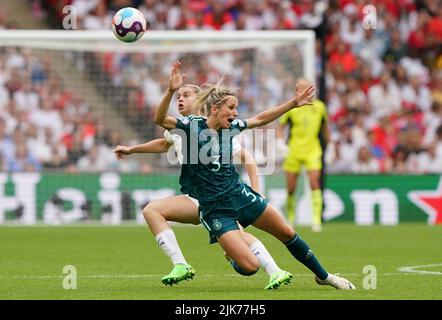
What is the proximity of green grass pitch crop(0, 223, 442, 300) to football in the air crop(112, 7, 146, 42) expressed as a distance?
2529 millimetres

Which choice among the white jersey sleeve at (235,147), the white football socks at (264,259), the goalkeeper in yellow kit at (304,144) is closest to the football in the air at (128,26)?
the white jersey sleeve at (235,147)

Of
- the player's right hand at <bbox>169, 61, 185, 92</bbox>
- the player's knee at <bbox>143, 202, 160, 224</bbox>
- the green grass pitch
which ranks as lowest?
the green grass pitch

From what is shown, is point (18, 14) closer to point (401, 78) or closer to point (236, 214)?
point (401, 78)

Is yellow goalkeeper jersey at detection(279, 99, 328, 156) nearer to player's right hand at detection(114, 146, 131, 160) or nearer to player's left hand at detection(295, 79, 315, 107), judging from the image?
player's right hand at detection(114, 146, 131, 160)

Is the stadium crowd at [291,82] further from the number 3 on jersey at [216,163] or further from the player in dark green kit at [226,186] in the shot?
the number 3 on jersey at [216,163]

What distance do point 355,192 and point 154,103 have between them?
14.1 feet

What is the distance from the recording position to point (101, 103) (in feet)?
73.7

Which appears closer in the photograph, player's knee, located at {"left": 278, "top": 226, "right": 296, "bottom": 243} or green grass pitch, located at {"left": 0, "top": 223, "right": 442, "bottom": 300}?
green grass pitch, located at {"left": 0, "top": 223, "right": 442, "bottom": 300}

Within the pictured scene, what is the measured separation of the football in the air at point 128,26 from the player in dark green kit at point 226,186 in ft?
6.92

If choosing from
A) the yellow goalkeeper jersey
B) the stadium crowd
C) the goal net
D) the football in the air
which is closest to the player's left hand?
the football in the air

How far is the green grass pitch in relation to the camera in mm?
9860

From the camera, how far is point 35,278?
1141cm

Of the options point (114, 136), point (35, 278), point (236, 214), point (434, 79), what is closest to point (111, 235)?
point (114, 136)

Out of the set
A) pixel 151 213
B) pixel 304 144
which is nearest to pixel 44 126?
pixel 304 144
